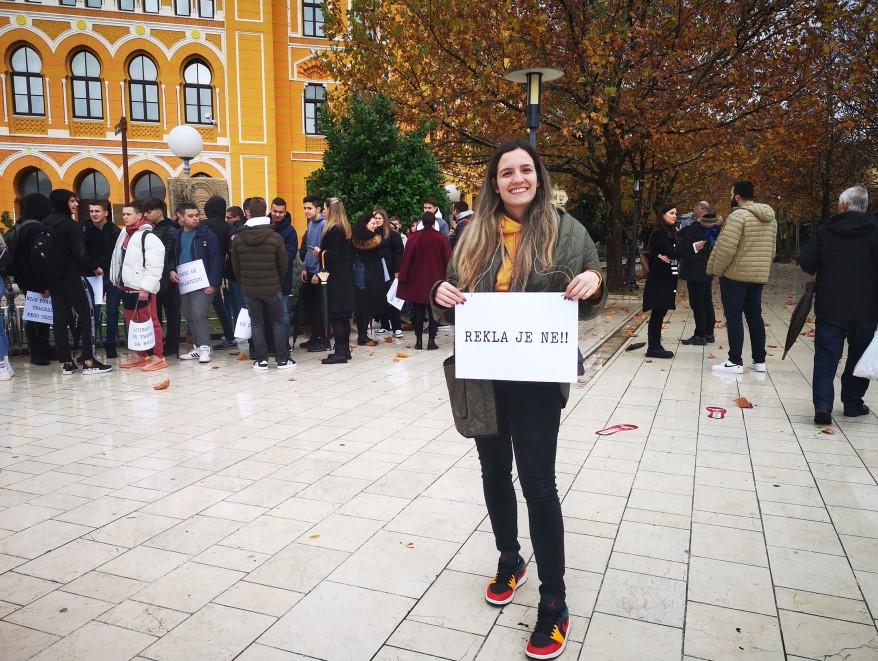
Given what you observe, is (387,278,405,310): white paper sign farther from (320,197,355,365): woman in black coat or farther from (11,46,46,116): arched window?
(11,46,46,116): arched window

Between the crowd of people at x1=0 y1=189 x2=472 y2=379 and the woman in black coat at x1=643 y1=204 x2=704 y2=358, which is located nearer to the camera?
the crowd of people at x1=0 y1=189 x2=472 y2=379

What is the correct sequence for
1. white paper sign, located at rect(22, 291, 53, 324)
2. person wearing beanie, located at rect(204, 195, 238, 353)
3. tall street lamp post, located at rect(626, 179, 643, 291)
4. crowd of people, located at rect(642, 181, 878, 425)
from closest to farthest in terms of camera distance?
crowd of people, located at rect(642, 181, 878, 425) < white paper sign, located at rect(22, 291, 53, 324) < person wearing beanie, located at rect(204, 195, 238, 353) < tall street lamp post, located at rect(626, 179, 643, 291)

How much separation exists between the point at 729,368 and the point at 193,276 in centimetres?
706

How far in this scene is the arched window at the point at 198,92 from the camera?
31844 mm

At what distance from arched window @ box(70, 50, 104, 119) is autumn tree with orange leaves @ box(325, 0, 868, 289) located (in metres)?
17.7

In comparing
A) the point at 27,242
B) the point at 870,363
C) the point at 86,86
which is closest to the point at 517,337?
the point at 870,363

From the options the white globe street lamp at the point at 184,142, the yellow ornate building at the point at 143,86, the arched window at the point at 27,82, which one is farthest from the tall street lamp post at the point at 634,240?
the arched window at the point at 27,82

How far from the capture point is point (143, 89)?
31375 millimetres

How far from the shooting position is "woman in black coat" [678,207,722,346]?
10.7 metres

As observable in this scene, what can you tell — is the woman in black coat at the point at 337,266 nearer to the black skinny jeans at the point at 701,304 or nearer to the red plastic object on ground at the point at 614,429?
the red plastic object on ground at the point at 614,429

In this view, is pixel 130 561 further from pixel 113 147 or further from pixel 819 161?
pixel 819 161

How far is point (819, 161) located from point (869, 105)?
37.4 ft

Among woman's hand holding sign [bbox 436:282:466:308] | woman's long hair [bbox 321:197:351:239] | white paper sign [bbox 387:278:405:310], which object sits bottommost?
white paper sign [bbox 387:278:405:310]

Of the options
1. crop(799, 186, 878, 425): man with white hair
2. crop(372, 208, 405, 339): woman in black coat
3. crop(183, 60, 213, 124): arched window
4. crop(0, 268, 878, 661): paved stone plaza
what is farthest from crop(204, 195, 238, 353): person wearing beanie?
crop(183, 60, 213, 124): arched window
